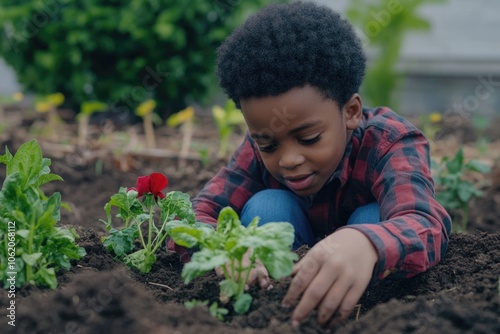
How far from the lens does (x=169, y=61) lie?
6047 millimetres

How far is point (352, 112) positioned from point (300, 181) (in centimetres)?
33

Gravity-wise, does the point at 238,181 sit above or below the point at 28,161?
below

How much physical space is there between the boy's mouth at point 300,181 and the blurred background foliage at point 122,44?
3.57m

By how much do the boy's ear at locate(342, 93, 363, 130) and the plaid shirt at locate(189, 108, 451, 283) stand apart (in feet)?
0.32

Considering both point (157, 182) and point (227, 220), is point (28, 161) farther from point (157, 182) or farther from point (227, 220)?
point (227, 220)

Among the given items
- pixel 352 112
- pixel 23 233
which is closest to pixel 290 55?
pixel 352 112

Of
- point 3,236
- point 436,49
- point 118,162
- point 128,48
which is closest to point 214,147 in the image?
point 118,162

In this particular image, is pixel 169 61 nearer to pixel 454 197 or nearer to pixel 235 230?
pixel 454 197

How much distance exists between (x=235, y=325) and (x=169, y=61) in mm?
4479

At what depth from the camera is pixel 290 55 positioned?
7.38 feet

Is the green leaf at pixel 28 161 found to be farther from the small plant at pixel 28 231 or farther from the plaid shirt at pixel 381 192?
the plaid shirt at pixel 381 192

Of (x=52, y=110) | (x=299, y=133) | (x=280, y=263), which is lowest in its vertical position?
(x=52, y=110)

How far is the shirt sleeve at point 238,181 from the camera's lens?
2.76m

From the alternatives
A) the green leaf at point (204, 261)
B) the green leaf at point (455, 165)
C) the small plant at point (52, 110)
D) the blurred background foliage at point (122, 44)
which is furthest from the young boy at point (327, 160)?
the blurred background foliage at point (122, 44)
